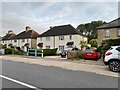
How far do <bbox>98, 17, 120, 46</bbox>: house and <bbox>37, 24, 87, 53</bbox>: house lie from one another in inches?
452

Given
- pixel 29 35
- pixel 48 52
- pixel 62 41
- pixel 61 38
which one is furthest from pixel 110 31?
pixel 29 35

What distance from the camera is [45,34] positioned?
60.2 meters

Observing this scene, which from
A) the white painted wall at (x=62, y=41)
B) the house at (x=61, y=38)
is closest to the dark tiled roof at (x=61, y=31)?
the house at (x=61, y=38)

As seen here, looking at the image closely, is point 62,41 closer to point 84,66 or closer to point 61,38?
point 61,38

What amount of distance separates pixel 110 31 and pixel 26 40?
33479mm

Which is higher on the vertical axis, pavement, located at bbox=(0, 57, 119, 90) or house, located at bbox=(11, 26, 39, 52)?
house, located at bbox=(11, 26, 39, 52)

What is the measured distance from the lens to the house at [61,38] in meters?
53.9

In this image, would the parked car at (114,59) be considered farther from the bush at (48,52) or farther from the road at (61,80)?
the bush at (48,52)

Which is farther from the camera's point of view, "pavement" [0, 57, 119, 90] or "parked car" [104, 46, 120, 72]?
"parked car" [104, 46, 120, 72]

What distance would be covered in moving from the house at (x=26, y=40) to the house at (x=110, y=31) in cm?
2953

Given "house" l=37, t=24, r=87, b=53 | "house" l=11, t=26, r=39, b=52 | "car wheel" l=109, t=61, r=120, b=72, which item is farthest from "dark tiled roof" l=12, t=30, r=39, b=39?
"car wheel" l=109, t=61, r=120, b=72

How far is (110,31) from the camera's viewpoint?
135 feet

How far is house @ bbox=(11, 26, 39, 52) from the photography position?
220 feet

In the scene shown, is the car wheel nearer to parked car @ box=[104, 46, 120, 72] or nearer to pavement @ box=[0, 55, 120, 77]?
parked car @ box=[104, 46, 120, 72]
